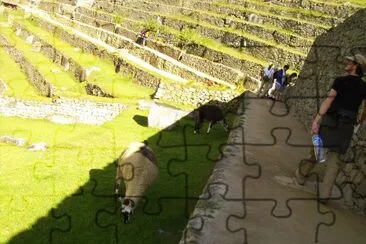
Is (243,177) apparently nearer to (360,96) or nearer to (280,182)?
(280,182)

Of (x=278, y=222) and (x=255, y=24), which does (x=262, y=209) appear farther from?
(x=255, y=24)

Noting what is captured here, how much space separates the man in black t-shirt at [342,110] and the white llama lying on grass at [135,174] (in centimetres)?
404

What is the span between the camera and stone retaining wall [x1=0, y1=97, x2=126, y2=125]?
22.9 meters

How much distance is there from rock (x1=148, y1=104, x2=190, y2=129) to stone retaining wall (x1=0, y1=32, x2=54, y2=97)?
9719 mm

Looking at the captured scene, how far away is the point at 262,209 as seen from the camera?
24.4 feet

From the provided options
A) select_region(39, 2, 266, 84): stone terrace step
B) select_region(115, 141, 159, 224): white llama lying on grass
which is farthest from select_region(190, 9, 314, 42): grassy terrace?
select_region(115, 141, 159, 224): white llama lying on grass

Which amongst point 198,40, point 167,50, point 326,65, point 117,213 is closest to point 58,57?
point 167,50

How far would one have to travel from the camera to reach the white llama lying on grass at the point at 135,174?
9.83 meters

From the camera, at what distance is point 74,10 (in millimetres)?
57281

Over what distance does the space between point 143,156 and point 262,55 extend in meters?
23.7

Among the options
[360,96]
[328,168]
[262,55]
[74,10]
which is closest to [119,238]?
[328,168]

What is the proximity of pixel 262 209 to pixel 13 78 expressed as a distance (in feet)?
94.2

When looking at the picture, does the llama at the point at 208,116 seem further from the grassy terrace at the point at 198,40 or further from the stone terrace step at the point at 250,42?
the grassy terrace at the point at 198,40

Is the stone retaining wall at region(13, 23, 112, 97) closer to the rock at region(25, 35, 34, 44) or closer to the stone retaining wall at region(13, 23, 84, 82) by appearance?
the stone retaining wall at region(13, 23, 84, 82)
